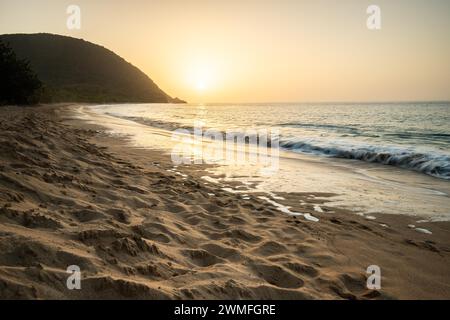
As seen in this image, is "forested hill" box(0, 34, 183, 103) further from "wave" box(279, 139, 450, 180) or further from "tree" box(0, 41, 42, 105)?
"wave" box(279, 139, 450, 180)

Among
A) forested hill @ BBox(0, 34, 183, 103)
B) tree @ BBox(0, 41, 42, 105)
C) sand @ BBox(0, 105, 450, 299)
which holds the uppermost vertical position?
forested hill @ BBox(0, 34, 183, 103)

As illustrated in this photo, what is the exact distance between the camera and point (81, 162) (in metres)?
6.71

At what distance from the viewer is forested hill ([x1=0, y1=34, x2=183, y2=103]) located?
407 ft

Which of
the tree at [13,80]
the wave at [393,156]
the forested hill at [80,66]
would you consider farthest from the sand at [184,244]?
the forested hill at [80,66]

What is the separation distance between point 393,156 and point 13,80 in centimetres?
3603

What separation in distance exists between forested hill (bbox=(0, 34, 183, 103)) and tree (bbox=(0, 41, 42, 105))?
247 feet

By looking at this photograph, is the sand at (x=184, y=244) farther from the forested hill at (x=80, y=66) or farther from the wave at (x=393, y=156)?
the forested hill at (x=80, y=66)

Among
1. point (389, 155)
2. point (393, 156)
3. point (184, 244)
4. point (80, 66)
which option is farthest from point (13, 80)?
point (80, 66)

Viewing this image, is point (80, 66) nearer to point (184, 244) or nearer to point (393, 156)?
point (393, 156)

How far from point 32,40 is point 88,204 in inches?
6426

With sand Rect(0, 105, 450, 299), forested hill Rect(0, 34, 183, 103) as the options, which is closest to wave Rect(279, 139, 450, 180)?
sand Rect(0, 105, 450, 299)

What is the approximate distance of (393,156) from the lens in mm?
11414

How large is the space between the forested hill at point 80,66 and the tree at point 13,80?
247 ft
